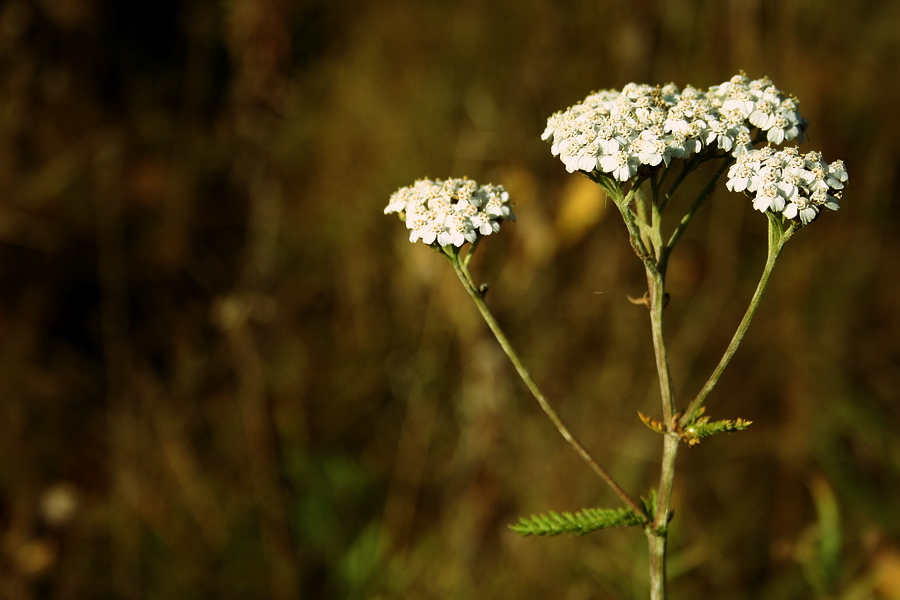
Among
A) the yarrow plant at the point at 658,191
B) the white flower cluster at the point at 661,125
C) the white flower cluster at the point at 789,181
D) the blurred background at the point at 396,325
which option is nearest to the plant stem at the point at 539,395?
the yarrow plant at the point at 658,191

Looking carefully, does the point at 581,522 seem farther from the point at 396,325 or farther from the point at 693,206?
the point at 396,325

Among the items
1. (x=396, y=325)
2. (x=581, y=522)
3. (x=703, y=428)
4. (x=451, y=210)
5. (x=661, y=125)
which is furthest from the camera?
(x=396, y=325)

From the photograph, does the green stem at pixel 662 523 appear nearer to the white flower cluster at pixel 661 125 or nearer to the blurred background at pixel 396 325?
the white flower cluster at pixel 661 125

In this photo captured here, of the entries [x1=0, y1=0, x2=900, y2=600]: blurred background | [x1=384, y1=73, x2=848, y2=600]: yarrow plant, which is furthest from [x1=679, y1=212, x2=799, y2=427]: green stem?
[x1=0, y1=0, x2=900, y2=600]: blurred background

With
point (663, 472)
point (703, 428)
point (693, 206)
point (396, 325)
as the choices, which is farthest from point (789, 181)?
point (396, 325)

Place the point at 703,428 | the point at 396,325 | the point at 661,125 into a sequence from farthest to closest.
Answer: the point at 396,325, the point at 661,125, the point at 703,428

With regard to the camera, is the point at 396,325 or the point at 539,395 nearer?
the point at 539,395

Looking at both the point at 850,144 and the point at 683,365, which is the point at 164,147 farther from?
the point at 850,144
